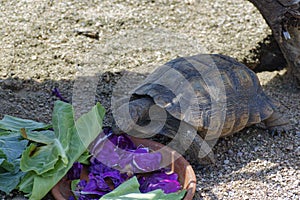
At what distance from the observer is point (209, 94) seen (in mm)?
4090

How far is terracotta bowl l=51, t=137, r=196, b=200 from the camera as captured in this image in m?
3.41

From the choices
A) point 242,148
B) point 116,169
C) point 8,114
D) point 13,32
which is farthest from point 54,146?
point 13,32

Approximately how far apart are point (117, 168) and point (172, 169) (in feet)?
1.20

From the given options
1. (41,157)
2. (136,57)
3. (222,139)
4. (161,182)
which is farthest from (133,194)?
(136,57)

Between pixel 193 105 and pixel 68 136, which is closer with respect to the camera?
pixel 68 136

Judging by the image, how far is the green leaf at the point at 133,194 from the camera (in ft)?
10.8

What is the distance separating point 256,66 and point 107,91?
62.6 inches

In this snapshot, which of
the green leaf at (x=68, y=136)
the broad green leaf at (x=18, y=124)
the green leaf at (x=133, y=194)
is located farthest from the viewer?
the broad green leaf at (x=18, y=124)

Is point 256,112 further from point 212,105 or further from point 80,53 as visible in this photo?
point 80,53

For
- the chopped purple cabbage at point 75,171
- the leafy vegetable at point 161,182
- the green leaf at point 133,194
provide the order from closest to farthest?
the green leaf at point 133,194, the leafy vegetable at point 161,182, the chopped purple cabbage at point 75,171

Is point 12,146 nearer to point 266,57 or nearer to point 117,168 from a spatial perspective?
point 117,168

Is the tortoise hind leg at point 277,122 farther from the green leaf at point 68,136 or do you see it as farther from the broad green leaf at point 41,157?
the broad green leaf at point 41,157

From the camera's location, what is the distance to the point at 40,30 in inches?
219

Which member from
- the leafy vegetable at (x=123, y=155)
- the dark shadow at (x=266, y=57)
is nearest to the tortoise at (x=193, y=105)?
the leafy vegetable at (x=123, y=155)
